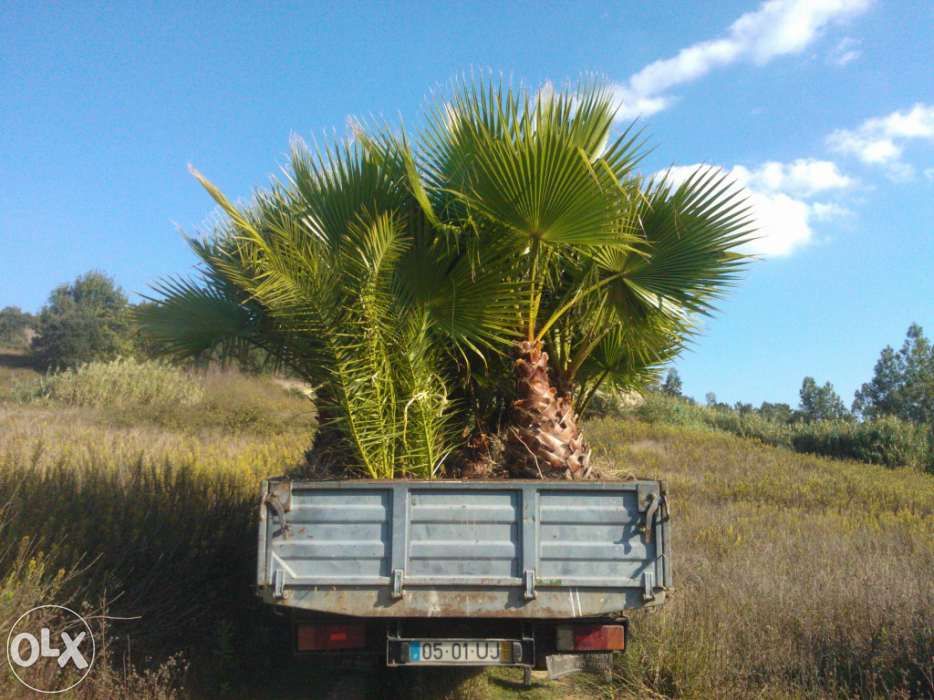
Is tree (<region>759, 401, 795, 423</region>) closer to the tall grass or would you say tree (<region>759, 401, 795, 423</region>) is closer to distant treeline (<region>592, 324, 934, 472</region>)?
distant treeline (<region>592, 324, 934, 472</region>)

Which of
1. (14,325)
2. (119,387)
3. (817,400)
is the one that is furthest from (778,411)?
(14,325)

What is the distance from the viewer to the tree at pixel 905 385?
150ft

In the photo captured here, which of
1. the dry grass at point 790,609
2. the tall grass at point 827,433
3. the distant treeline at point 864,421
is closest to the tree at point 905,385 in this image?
the distant treeline at point 864,421

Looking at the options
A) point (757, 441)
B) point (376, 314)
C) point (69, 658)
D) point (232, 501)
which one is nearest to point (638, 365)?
point (376, 314)

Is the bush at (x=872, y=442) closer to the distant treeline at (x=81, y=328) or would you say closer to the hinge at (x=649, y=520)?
the hinge at (x=649, y=520)

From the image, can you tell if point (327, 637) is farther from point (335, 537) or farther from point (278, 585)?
point (335, 537)

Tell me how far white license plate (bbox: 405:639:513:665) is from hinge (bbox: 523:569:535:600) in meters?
0.35

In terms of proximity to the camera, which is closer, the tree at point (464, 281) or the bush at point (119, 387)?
the tree at point (464, 281)

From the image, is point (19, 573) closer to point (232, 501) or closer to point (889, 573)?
point (232, 501)

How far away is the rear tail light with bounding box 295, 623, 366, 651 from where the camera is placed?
448 cm

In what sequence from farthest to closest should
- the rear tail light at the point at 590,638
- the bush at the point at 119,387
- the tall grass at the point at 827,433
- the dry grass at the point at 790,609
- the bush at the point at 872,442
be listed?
the tall grass at the point at 827,433 → the bush at the point at 872,442 → the bush at the point at 119,387 → the dry grass at the point at 790,609 → the rear tail light at the point at 590,638

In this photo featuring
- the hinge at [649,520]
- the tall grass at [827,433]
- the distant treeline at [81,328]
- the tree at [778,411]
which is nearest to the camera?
the hinge at [649,520]

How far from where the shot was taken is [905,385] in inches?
1957

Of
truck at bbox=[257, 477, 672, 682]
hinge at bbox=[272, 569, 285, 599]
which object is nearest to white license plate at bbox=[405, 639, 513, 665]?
truck at bbox=[257, 477, 672, 682]
